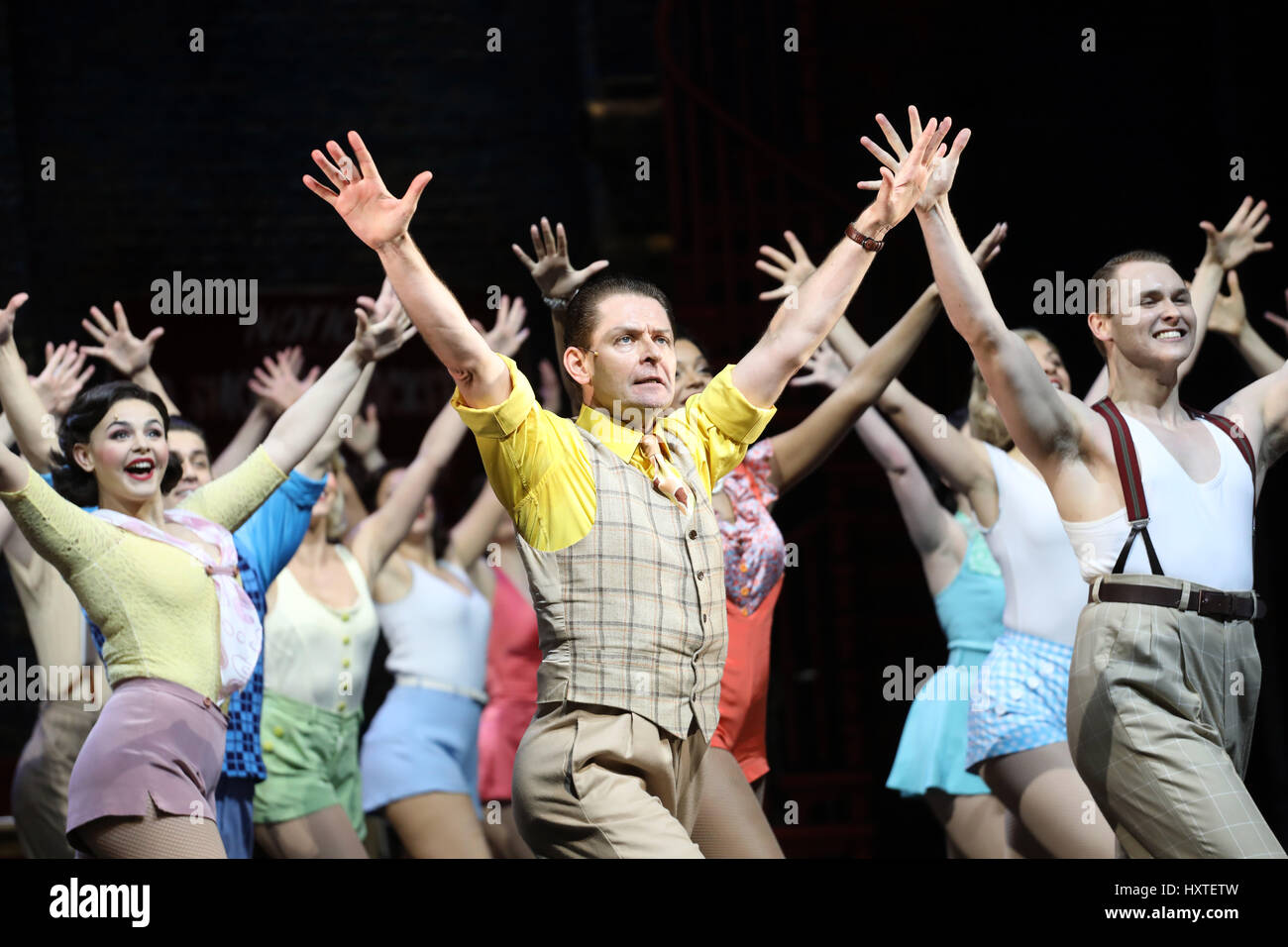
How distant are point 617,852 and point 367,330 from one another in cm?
173

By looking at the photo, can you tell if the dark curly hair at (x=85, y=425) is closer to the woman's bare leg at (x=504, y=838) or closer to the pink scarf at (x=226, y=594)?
the pink scarf at (x=226, y=594)

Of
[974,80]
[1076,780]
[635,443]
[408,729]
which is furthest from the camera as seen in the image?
[974,80]

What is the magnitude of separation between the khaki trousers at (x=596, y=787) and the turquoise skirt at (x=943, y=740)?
1.78 m

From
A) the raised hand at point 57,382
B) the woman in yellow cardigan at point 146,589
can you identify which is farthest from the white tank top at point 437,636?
the woman in yellow cardigan at point 146,589

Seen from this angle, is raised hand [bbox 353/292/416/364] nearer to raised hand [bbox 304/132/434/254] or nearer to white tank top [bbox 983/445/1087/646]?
raised hand [bbox 304/132/434/254]

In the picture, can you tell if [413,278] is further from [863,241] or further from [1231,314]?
[1231,314]

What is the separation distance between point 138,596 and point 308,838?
127 centimetres

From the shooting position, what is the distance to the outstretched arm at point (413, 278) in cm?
253

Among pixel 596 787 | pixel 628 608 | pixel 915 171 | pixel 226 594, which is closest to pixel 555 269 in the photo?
pixel 915 171

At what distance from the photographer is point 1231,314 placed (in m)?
4.11

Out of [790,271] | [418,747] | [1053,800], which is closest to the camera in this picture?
[1053,800]

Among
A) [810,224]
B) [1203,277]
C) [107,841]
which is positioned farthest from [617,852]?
[810,224]
